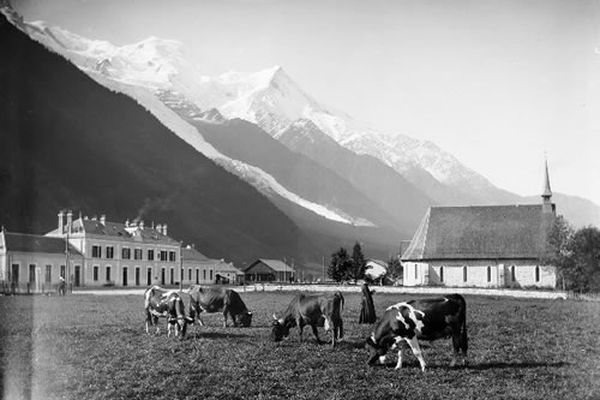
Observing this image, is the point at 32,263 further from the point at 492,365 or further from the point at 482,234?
the point at 482,234

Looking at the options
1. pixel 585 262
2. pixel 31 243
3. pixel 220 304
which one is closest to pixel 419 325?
pixel 220 304

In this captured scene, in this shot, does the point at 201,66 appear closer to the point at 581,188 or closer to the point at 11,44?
the point at 11,44

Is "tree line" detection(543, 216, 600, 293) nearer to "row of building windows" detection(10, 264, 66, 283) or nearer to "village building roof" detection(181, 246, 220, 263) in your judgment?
"village building roof" detection(181, 246, 220, 263)

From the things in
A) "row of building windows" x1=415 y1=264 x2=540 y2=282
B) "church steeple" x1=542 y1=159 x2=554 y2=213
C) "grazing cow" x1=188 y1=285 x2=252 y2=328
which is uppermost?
"church steeple" x1=542 y1=159 x2=554 y2=213

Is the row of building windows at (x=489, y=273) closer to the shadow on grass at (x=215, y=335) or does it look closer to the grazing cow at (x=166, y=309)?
the shadow on grass at (x=215, y=335)

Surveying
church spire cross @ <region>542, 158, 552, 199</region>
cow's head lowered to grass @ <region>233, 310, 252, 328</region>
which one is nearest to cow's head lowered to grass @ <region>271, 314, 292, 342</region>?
cow's head lowered to grass @ <region>233, 310, 252, 328</region>

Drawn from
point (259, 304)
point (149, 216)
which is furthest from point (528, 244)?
point (149, 216)
